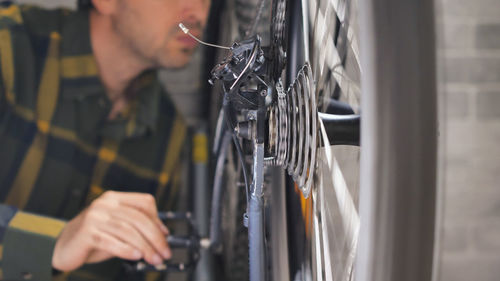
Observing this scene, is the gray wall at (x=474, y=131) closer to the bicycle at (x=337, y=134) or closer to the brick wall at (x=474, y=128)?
the brick wall at (x=474, y=128)

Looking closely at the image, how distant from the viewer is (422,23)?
7.9 inches

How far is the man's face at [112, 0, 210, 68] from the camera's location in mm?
556

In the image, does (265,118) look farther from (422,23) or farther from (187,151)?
(187,151)

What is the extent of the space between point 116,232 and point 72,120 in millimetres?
274

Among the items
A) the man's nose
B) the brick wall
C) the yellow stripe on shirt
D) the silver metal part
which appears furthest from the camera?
the brick wall

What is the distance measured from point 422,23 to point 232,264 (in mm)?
648

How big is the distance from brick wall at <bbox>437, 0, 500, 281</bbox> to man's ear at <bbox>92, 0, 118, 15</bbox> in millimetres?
595

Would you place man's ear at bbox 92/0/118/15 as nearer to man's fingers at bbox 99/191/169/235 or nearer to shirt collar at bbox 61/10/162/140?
shirt collar at bbox 61/10/162/140

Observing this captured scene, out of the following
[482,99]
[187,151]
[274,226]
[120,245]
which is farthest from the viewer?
[187,151]

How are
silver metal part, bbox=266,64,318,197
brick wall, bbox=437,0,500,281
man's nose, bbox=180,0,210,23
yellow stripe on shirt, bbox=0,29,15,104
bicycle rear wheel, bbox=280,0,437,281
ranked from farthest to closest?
brick wall, bbox=437,0,500,281, yellow stripe on shirt, bbox=0,29,15,104, man's nose, bbox=180,0,210,23, silver metal part, bbox=266,64,318,197, bicycle rear wheel, bbox=280,0,437,281

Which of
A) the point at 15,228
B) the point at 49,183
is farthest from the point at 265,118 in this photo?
the point at 49,183

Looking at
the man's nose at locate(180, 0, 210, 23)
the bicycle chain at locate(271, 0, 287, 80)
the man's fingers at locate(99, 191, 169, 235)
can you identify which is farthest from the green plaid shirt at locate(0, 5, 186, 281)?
the bicycle chain at locate(271, 0, 287, 80)

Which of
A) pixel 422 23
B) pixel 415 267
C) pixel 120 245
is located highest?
pixel 422 23

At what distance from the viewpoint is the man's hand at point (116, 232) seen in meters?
0.58
